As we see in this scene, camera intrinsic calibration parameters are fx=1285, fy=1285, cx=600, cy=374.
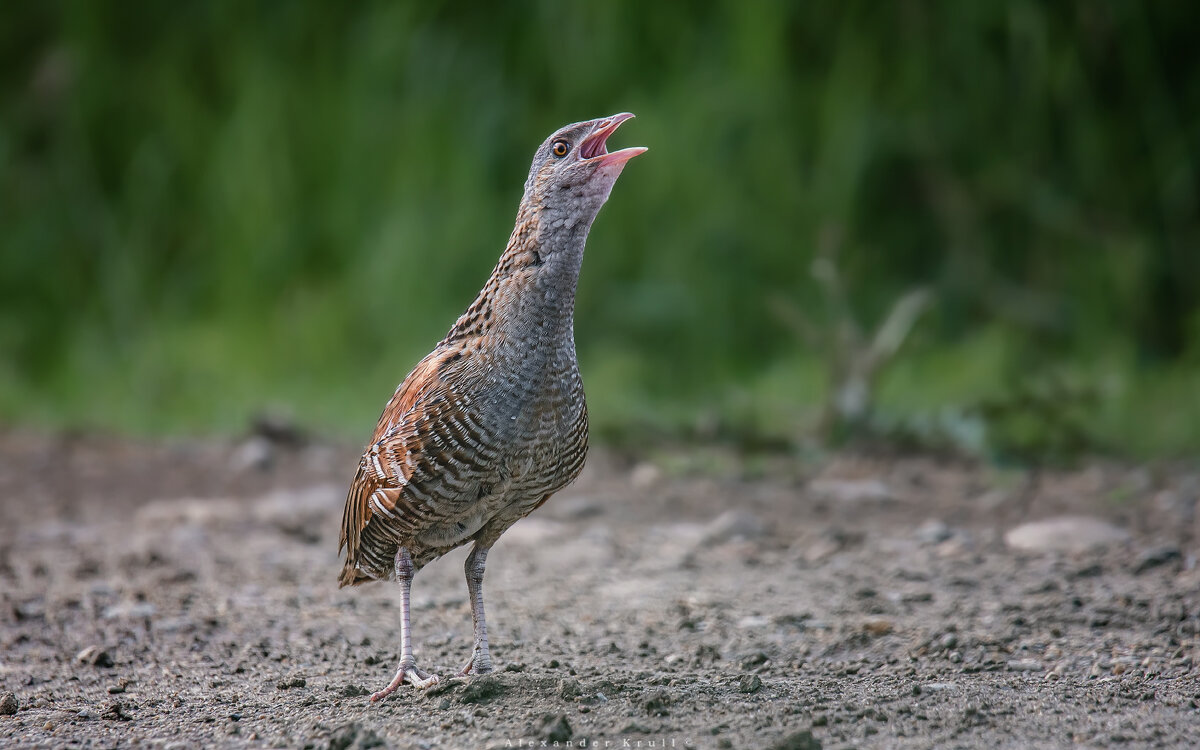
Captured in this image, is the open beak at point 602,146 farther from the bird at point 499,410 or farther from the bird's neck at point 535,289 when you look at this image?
the bird's neck at point 535,289

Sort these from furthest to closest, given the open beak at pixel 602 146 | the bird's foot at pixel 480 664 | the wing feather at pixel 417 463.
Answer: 1. the bird's foot at pixel 480 664
2. the open beak at pixel 602 146
3. the wing feather at pixel 417 463

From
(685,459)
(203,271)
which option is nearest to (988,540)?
(685,459)

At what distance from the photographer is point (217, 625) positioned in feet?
13.4

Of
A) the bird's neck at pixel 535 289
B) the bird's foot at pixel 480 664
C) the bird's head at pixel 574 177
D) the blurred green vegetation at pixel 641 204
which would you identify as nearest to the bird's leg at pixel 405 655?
the bird's foot at pixel 480 664

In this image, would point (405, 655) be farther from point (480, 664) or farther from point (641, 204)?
point (641, 204)

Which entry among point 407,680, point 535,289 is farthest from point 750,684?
point 535,289

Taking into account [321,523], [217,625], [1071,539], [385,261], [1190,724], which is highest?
[385,261]

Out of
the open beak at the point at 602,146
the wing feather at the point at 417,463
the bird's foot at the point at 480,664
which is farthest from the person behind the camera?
the bird's foot at the point at 480,664

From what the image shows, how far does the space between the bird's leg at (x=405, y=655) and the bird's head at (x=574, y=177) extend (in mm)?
984

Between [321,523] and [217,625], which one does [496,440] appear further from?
[321,523]

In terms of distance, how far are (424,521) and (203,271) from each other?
568cm

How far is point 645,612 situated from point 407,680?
111cm

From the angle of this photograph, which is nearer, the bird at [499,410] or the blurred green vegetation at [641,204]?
the bird at [499,410]

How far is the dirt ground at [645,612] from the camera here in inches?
118
